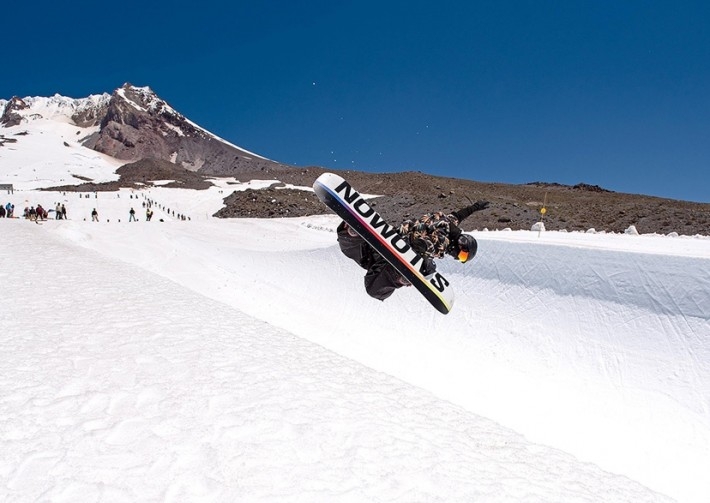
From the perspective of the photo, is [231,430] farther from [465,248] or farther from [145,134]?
[145,134]

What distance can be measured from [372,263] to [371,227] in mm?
892

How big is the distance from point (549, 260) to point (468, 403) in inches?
165

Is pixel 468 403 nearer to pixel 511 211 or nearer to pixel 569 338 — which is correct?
pixel 569 338

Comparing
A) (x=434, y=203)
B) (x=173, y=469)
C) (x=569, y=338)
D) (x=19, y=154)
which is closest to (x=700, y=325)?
(x=569, y=338)

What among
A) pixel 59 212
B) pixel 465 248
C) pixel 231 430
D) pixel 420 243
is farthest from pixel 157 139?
pixel 231 430

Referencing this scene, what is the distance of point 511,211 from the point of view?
26.3m

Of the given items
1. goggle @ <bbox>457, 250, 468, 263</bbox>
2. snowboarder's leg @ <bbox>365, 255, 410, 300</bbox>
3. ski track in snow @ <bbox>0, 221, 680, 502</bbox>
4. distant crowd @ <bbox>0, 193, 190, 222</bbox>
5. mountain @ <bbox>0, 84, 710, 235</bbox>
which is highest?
mountain @ <bbox>0, 84, 710, 235</bbox>

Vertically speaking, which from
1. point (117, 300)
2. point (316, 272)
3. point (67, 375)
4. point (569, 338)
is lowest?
point (67, 375)

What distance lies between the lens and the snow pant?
266 inches

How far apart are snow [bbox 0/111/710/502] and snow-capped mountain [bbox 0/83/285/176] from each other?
123341mm

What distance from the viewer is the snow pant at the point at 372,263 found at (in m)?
6.75

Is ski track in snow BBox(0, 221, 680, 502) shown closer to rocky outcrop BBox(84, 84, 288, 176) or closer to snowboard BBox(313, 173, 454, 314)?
snowboard BBox(313, 173, 454, 314)

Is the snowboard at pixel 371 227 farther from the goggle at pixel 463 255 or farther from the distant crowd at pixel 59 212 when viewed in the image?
the distant crowd at pixel 59 212

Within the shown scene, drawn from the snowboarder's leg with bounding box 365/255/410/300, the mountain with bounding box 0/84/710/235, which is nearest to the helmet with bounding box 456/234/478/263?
the snowboarder's leg with bounding box 365/255/410/300
